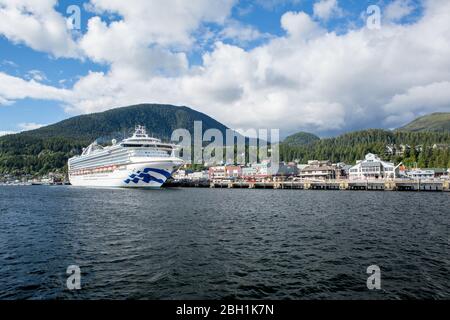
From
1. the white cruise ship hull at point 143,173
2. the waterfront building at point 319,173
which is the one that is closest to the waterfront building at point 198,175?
the waterfront building at point 319,173

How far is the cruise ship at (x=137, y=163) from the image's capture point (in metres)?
75.6

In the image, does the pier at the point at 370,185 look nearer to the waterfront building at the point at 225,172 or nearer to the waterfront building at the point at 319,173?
the waterfront building at the point at 319,173

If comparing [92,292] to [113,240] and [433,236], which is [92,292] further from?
[433,236]

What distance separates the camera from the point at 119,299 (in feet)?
36.6

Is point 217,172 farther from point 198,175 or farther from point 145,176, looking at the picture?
point 145,176

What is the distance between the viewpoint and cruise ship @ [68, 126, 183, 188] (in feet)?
248

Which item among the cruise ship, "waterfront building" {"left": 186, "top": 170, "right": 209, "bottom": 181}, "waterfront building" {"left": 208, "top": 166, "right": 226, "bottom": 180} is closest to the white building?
"waterfront building" {"left": 208, "top": 166, "right": 226, "bottom": 180}

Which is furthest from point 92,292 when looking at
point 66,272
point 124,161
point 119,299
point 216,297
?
point 124,161

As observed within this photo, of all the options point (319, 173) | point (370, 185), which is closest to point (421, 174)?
point (370, 185)

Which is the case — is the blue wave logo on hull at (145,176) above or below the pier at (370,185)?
above

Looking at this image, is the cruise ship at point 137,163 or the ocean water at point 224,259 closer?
the ocean water at point 224,259

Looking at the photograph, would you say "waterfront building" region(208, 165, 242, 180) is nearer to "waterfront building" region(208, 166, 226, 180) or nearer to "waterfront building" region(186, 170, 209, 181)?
"waterfront building" region(208, 166, 226, 180)
